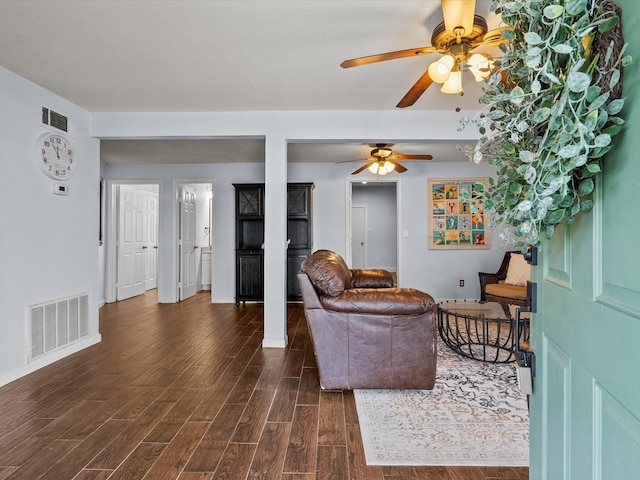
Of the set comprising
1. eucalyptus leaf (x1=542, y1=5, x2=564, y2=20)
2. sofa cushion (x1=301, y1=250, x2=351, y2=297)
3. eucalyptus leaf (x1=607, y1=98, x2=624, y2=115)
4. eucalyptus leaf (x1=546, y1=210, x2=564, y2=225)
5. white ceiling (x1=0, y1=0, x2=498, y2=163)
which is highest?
white ceiling (x1=0, y1=0, x2=498, y2=163)

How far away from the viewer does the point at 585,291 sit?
765mm

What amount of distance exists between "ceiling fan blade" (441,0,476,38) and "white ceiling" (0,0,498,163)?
0.91ft

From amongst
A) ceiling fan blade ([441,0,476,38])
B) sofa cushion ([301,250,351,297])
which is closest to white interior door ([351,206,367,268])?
sofa cushion ([301,250,351,297])

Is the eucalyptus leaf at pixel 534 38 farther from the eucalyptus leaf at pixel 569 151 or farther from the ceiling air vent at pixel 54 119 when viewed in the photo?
the ceiling air vent at pixel 54 119

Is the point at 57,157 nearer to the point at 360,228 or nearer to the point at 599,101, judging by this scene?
the point at 599,101

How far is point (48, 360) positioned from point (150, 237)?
4424 millimetres

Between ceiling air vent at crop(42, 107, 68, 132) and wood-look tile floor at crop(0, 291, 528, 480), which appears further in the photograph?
ceiling air vent at crop(42, 107, 68, 132)

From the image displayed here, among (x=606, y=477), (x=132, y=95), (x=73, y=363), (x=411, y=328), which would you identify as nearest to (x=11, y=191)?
(x=132, y=95)

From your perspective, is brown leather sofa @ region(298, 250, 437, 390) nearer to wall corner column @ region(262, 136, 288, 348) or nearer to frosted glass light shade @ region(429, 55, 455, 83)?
wall corner column @ region(262, 136, 288, 348)

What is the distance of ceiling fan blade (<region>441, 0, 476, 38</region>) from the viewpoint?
1673mm

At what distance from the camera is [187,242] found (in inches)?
248

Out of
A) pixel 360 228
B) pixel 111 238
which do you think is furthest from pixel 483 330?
pixel 360 228

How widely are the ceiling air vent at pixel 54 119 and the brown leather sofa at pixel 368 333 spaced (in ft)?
8.73

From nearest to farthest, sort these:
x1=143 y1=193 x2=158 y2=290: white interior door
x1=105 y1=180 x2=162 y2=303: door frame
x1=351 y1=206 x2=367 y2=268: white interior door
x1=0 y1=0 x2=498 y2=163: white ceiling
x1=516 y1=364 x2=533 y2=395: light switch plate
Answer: x1=516 y1=364 x2=533 y2=395: light switch plate, x1=0 y1=0 x2=498 y2=163: white ceiling, x1=105 y1=180 x2=162 y2=303: door frame, x1=143 y1=193 x2=158 y2=290: white interior door, x1=351 y1=206 x2=367 y2=268: white interior door
